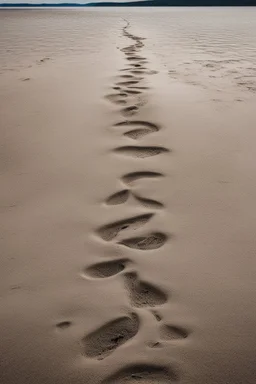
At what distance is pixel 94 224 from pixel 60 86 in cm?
249

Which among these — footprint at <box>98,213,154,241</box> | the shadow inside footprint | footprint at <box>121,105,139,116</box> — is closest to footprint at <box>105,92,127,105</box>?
footprint at <box>121,105,139,116</box>

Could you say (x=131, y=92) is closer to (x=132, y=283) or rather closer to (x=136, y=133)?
(x=136, y=133)

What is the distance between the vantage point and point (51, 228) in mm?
1471

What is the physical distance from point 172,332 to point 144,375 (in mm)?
148

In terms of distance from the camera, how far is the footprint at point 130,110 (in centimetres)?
279

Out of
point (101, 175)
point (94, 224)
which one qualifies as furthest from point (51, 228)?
point (101, 175)

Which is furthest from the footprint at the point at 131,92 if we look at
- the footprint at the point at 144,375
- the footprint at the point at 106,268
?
the footprint at the point at 144,375

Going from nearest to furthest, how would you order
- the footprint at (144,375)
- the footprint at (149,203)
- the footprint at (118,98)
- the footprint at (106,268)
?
the footprint at (144,375), the footprint at (106,268), the footprint at (149,203), the footprint at (118,98)

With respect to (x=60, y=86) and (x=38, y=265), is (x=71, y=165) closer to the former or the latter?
(x=38, y=265)

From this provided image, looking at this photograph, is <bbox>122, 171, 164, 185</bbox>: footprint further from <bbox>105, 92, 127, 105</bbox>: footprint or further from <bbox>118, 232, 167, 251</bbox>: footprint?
<bbox>105, 92, 127, 105</bbox>: footprint

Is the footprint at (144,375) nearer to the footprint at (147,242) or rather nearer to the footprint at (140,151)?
the footprint at (147,242)

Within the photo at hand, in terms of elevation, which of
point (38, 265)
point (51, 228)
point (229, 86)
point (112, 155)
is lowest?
point (38, 265)

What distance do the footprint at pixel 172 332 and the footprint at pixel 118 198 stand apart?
27.5 inches

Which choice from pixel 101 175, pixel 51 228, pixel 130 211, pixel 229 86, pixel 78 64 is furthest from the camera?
pixel 78 64
